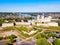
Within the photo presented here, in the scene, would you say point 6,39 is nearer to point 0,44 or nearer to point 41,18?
point 0,44

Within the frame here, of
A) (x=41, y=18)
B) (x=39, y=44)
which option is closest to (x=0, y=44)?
(x=39, y=44)

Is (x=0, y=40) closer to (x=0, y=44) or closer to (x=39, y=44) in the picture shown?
(x=0, y=44)

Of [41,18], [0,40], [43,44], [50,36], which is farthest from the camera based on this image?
[41,18]

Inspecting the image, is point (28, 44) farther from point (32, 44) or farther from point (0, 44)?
point (0, 44)

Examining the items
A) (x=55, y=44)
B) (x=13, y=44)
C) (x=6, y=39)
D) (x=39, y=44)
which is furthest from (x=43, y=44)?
(x=6, y=39)

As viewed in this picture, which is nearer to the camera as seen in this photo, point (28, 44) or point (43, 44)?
point (43, 44)

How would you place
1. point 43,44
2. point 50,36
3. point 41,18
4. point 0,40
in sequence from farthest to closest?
point 41,18 < point 50,36 < point 0,40 < point 43,44

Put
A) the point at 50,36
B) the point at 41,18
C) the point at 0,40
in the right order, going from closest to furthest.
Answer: the point at 0,40 < the point at 50,36 < the point at 41,18

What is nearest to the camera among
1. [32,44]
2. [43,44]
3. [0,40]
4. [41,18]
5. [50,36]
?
[43,44]

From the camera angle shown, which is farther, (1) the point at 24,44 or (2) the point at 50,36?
(2) the point at 50,36
